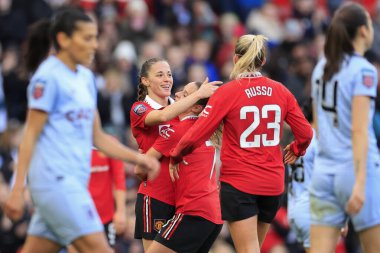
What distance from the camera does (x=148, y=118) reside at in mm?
9406

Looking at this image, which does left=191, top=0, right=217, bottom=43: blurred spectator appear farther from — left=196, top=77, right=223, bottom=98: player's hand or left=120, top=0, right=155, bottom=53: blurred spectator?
left=196, top=77, right=223, bottom=98: player's hand

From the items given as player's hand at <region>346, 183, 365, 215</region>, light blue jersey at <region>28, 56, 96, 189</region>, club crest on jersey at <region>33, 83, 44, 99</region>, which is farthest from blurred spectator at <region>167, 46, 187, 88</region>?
club crest on jersey at <region>33, 83, 44, 99</region>

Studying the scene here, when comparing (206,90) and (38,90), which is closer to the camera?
(38,90)

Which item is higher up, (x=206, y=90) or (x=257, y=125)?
(x=206, y=90)

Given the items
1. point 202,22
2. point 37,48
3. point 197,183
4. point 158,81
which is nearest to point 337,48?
point 197,183

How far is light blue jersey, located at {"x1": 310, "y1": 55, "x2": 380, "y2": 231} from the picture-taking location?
8.45 metres

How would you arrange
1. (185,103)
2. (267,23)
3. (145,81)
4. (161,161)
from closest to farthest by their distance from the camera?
(185,103), (161,161), (145,81), (267,23)

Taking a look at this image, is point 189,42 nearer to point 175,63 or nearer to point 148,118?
point 175,63

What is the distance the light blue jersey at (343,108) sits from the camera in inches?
332

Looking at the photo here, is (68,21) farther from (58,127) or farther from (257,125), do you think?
(257,125)

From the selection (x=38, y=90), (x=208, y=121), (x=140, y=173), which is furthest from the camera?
(x=140, y=173)

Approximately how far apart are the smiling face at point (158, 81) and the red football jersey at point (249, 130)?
2.84ft

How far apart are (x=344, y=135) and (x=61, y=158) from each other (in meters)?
2.34

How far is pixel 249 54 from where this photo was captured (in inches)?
356
